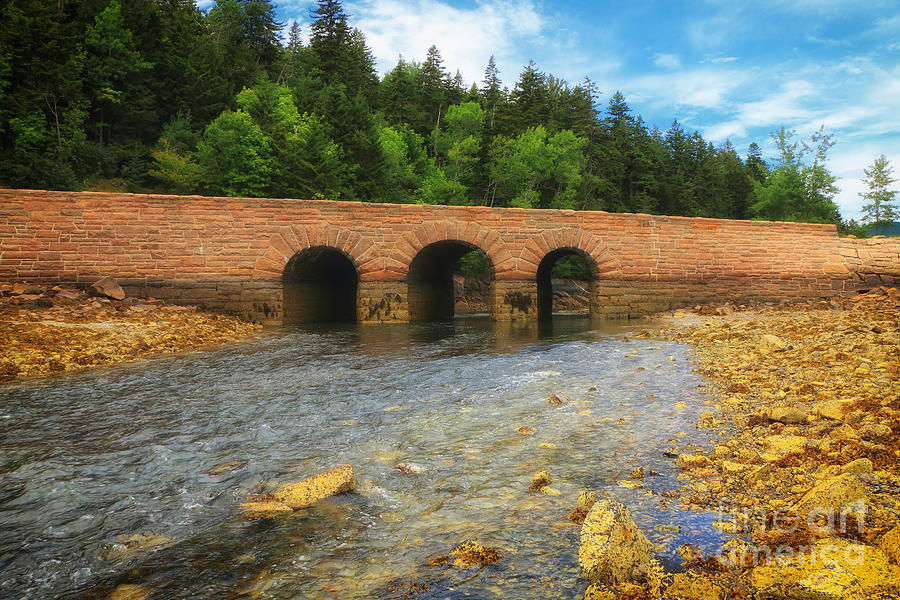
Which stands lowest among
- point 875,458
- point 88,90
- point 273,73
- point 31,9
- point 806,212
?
point 875,458

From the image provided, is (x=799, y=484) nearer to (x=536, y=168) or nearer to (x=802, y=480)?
(x=802, y=480)

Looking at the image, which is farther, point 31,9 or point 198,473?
point 31,9

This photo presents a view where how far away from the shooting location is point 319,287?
1877cm

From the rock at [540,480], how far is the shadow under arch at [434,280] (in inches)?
519

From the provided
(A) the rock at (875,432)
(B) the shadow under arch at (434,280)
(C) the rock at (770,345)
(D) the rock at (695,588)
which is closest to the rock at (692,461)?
(A) the rock at (875,432)

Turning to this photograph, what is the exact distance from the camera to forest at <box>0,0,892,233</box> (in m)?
30.2

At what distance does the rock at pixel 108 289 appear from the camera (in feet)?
43.4

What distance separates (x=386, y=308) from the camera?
632 inches

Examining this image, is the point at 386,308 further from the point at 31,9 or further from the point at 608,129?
the point at 608,129

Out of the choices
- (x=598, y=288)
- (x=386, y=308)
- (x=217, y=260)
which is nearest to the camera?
(x=217, y=260)

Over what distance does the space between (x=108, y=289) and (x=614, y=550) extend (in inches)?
584

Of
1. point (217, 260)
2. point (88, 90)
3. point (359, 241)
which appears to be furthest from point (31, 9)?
point (359, 241)

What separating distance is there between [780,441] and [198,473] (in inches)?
157

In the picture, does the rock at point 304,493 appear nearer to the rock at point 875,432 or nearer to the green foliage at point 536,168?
the rock at point 875,432
